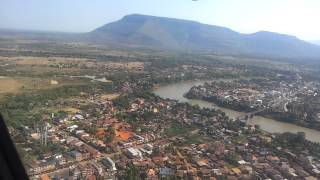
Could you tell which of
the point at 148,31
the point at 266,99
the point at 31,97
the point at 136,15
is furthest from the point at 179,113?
the point at 136,15

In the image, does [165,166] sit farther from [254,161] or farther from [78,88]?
[78,88]

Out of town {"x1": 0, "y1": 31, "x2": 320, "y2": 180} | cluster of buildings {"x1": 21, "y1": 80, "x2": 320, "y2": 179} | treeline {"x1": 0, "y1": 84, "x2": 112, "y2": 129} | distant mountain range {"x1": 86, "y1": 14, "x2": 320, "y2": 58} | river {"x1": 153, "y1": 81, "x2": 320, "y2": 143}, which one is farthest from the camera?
distant mountain range {"x1": 86, "y1": 14, "x2": 320, "y2": 58}

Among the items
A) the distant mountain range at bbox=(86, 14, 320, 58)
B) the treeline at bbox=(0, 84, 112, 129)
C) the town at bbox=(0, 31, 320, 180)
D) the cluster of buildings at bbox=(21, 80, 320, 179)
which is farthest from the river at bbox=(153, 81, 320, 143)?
the distant mountain range at bbox=(86, 14, 320, 58)

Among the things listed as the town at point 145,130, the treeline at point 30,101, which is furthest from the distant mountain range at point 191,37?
the treeline at point 30,101

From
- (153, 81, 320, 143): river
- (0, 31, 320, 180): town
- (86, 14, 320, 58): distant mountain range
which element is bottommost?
(153, 81, 320, 143): river

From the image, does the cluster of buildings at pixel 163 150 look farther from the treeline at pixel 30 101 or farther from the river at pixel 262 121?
the river at pixel 262 121

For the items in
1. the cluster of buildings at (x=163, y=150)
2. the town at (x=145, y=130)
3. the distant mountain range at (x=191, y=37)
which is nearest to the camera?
the cluster of buildings at (x=163, y=150)

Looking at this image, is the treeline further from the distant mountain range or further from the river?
the distant mountain range

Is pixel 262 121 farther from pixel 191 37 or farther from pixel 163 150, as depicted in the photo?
pixel 191 37
